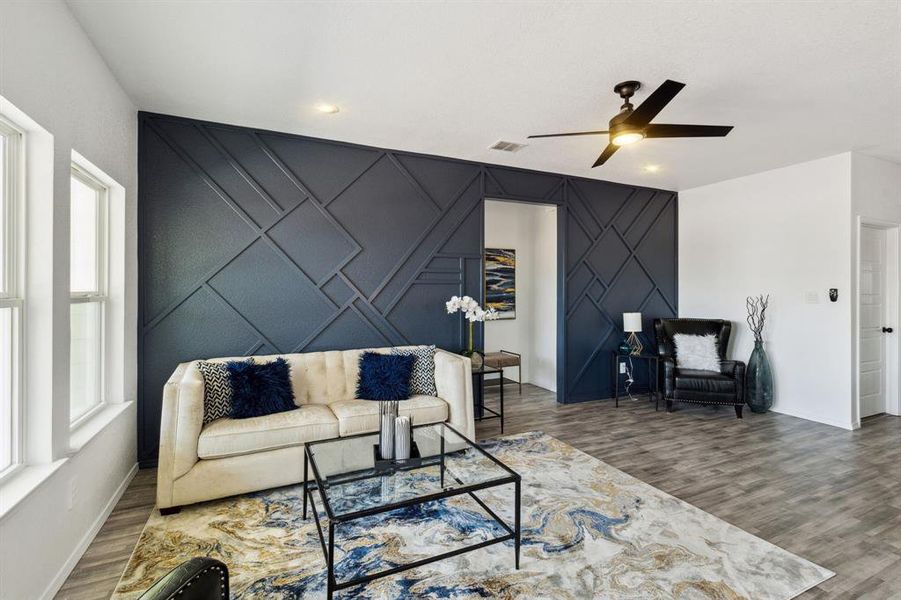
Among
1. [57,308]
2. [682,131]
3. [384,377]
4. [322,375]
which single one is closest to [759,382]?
[682,131]

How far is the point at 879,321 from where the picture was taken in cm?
466

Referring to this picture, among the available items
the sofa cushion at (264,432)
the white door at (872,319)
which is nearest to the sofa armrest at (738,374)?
the white door at (872,319)

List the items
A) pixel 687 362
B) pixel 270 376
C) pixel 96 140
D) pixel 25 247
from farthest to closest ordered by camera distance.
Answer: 1. pixel 687 362
2. pixel 270 376
3. pixel 96 140
4. pixel 25 247

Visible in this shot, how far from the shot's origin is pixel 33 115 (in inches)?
68.2

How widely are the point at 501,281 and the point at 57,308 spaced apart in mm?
4833

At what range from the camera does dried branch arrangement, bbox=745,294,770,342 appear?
4.84 meters

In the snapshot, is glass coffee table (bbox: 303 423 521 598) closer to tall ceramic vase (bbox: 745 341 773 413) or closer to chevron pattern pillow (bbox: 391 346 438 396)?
chevron pattern pillow (bbox: 391 346 438 396)

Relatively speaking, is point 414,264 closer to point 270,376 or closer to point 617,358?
point 270,376

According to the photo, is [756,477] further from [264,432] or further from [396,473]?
[264,432]

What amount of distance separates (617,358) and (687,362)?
77 centimetres

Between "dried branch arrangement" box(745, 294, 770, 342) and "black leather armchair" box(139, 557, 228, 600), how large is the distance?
554cm

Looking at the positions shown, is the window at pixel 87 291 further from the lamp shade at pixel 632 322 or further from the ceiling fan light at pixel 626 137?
the lamp shade at pixel 632 322

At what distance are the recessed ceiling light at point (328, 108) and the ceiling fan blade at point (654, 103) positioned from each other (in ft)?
6.89

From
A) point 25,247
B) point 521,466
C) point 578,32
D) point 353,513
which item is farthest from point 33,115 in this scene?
point 521,466
